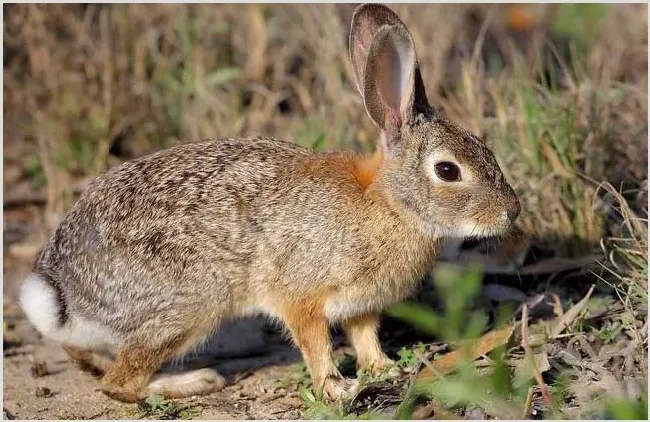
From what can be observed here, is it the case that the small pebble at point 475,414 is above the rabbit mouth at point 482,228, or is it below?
below

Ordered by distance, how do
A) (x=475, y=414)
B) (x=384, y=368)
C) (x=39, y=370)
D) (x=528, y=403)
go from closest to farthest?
(x=528, y=403) < (x=475, y=414) < (x=384, y=368) < (x=39, y=370)

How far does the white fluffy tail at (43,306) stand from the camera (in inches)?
184

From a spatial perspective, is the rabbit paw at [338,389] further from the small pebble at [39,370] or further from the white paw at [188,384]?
the small pebble at [39,370]

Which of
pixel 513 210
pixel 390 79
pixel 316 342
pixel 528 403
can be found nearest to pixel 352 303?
pixel 316 342

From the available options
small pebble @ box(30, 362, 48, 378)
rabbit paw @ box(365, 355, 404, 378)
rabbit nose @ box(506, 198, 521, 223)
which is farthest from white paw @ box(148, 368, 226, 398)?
rabbit nose @ box(506, 198, 521, 223)

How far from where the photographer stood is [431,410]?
12.9ft

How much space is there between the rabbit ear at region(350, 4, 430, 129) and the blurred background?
Answer: 133cm

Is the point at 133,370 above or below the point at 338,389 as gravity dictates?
above

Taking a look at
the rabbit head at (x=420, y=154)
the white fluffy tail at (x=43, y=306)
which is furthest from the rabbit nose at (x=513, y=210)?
the white fluffy tail at (x=43, y=306)

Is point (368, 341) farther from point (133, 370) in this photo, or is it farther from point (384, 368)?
point (133, 370)

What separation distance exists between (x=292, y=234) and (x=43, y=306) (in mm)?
1189

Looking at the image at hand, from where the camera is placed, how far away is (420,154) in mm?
4410

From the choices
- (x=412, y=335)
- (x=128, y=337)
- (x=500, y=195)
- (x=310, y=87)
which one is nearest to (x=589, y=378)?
(x=500, y=195)

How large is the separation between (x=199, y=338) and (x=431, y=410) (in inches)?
45.4
